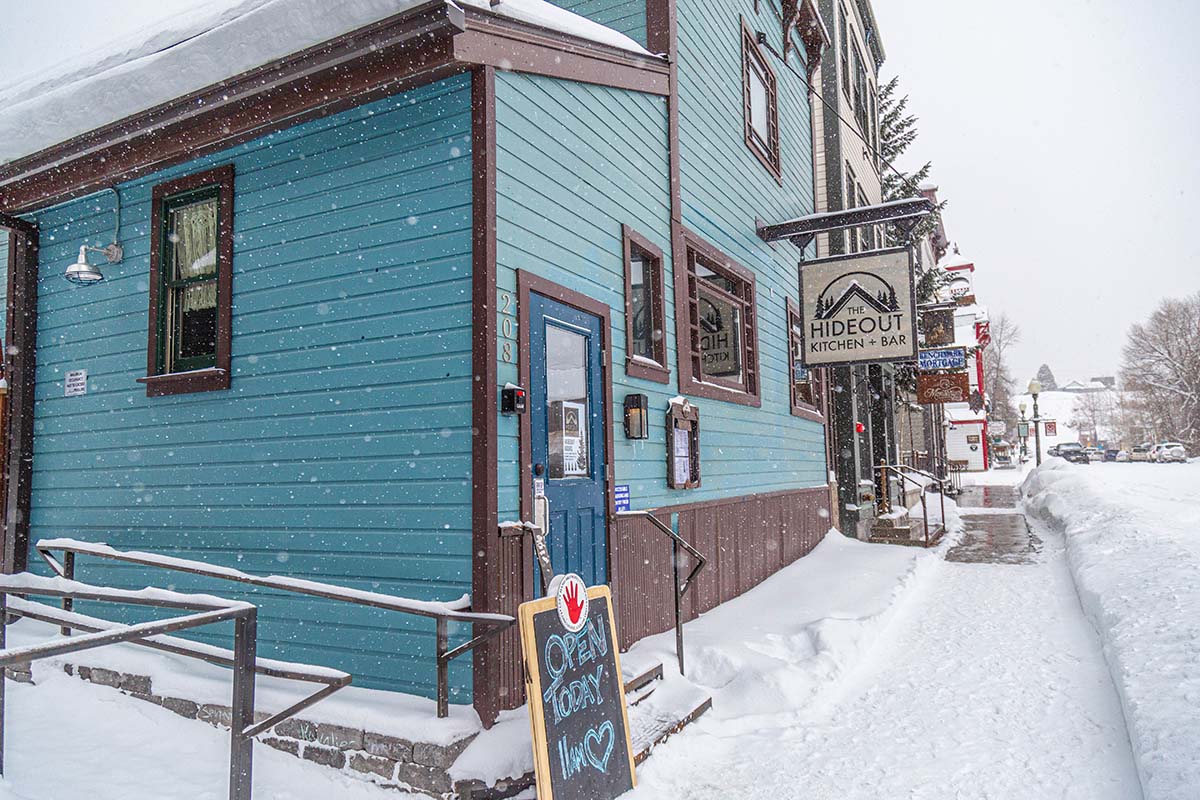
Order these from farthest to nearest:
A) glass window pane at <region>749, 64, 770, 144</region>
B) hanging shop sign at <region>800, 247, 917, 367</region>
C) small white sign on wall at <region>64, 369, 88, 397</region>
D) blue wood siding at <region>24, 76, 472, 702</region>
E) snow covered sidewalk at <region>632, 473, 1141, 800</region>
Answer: glass window pane at <region>749, 64, 770, 144</region> → hanging shop sign at <region>800, 247, 917, 367</region> → small white sign on wall at <region>64, 369, 88, 397</region> → blue wood siding at <region>24, 76, 472, 702</region> → snow covered sidewalk at <region>632, 473, 1141, 800</region>

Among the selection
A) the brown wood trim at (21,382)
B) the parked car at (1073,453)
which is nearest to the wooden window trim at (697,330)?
the brown wood trim at (21,382)

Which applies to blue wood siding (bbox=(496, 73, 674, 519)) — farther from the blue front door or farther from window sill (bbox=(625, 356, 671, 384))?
the blue front door

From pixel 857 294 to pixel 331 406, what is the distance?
6.98m

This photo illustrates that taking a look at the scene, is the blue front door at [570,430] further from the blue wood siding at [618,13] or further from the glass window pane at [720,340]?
the blue wood siding at [618,13]

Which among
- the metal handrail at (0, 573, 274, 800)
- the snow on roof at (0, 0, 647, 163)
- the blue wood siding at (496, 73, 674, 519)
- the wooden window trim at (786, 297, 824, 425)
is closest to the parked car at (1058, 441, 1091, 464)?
the wooden window trim at (786, 297, 824, 425)

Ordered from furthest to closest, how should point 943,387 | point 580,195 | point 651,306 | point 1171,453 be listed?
point 1171,453 < point 943,387 < point 651,306 < point 580,195

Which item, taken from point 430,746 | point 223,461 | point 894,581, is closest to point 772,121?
point 894,581

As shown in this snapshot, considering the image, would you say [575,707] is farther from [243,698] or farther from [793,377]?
[793,377]

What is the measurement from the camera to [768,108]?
11.5 metres

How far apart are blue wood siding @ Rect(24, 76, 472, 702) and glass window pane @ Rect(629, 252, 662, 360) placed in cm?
280

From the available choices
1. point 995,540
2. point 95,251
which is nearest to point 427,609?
point 95,251

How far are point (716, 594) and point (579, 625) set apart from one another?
415 cm

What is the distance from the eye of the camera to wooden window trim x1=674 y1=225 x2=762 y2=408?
768 centimetres

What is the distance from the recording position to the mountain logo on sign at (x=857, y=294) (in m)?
→ 9.52
